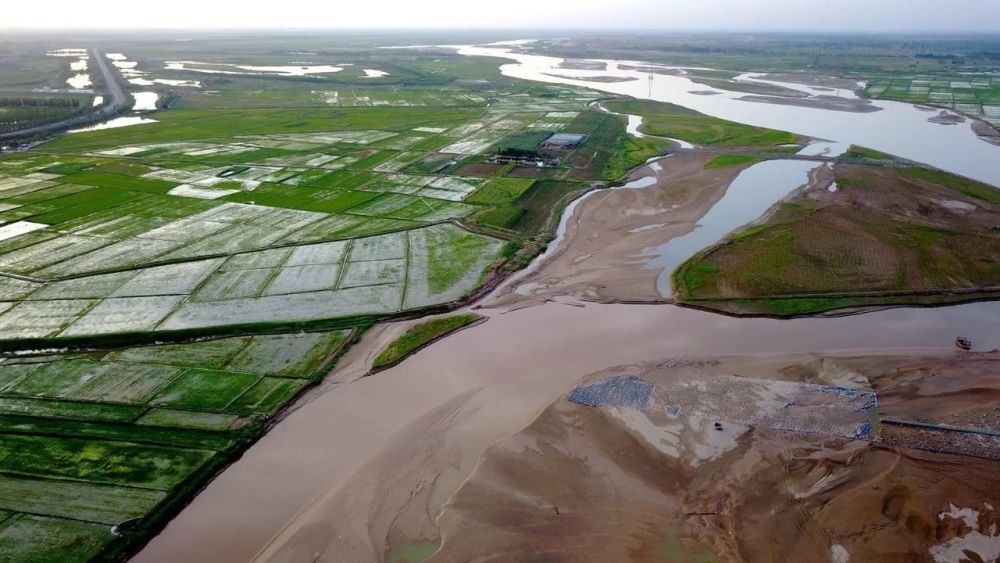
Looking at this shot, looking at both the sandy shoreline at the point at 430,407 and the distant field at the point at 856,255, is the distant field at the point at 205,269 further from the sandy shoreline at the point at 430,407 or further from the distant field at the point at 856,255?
the distant field at the point at 856,255

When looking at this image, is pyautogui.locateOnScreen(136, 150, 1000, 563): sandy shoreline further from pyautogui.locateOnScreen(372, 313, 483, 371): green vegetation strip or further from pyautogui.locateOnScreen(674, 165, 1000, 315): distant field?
pyautogui.locateOnScreen(674, 165, 1000, 315): distant field

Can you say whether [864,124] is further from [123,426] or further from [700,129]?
[123,426]

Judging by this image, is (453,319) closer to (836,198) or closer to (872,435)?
(872,435)

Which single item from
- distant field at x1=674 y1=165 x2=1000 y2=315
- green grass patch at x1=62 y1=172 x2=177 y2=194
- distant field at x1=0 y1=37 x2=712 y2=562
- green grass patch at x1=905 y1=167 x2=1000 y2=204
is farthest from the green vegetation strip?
green grass patch at x1=905 y1=167 x2=1000 y2=204

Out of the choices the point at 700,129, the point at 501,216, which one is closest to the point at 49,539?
the point at 501,216

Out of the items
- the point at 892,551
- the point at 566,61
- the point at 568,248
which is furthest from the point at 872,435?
the point at 566,61

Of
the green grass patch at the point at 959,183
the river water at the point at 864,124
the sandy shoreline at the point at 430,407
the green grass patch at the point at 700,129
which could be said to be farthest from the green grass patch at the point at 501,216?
the river water at the point at 864,124
